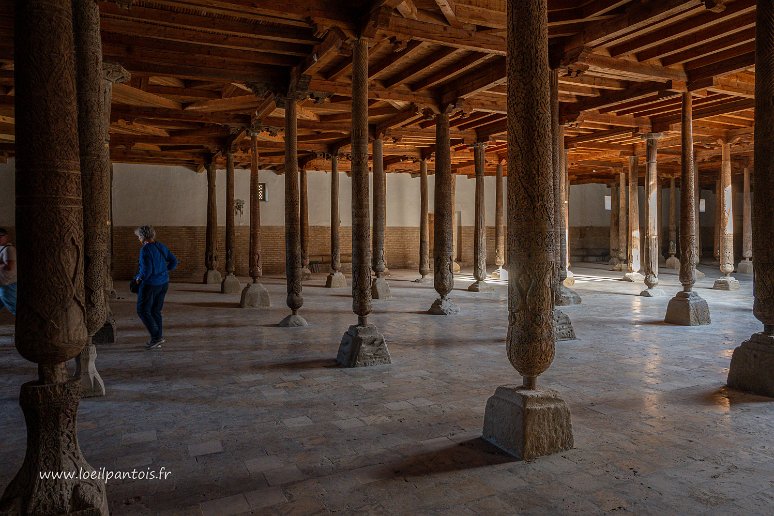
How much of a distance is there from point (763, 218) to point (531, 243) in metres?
3.32

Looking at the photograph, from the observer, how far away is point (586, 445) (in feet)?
14.6

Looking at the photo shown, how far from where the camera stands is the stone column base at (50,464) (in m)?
3.01

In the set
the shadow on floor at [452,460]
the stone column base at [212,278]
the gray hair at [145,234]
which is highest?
the gray hair at [145,234]

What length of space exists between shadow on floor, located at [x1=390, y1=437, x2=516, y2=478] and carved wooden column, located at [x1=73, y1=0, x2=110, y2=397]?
10.1 feet

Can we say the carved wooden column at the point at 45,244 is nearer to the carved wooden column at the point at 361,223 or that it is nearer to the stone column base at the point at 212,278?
the carved wooden column at the point at 361,223

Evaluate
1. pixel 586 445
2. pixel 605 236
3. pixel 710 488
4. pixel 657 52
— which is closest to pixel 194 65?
pixel 657 52

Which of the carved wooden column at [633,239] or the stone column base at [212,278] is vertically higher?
the carved wooden column at [633,239]

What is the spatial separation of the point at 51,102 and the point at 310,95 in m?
8.28

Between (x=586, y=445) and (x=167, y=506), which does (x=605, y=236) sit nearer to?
(x=586, y=445)

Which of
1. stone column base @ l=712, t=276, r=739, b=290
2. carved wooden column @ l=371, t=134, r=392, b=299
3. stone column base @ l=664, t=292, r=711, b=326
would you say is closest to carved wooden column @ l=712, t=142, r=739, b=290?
stone column base @ l=712, t=276, r=739, b=290

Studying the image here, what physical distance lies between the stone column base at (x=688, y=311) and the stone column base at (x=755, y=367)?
456 centimetres

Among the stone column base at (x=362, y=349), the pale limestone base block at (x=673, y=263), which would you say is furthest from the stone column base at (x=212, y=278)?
the pale limestone base block at (x=673, y=263)

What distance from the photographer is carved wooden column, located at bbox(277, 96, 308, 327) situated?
1013 cm

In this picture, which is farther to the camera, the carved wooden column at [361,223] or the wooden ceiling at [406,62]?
the wooden ceiling at [406,62]
